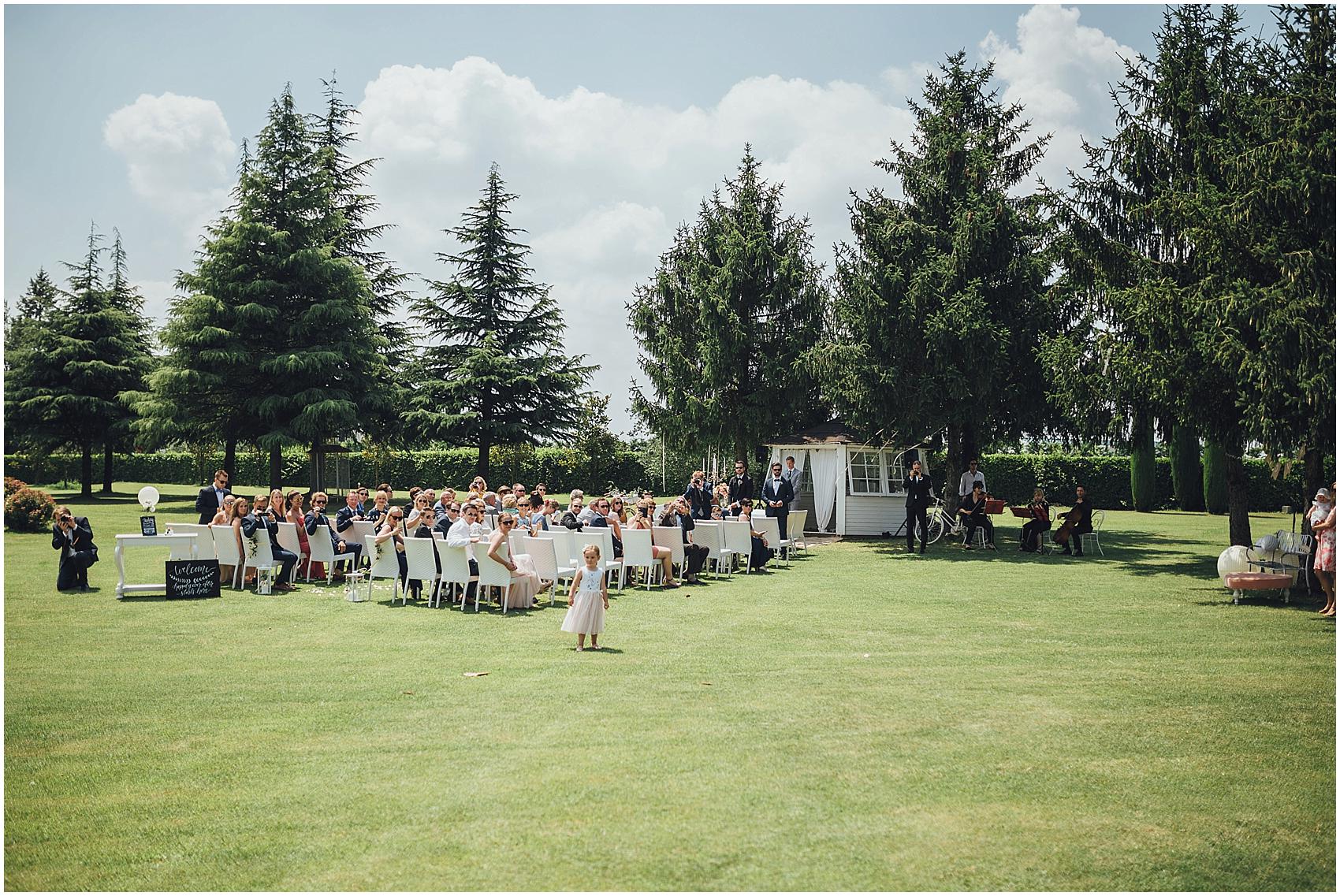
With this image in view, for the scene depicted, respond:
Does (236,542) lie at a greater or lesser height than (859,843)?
greater

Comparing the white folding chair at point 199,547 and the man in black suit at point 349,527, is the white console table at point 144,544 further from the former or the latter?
the man in black suit at point 349,527

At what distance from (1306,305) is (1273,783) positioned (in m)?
10.5

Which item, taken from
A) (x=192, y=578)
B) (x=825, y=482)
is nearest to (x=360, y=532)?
(x=192, y=578)

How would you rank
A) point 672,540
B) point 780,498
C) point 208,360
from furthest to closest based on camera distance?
point 208,360, point 780,498, point 672,540

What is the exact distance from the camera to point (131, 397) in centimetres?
3450

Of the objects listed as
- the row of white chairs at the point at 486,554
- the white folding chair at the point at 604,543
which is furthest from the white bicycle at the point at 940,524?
the white folding chair at the point at 604,543

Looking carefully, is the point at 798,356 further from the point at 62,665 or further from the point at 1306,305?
the point at 62,665

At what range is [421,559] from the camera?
43.1ft

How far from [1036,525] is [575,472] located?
928 inches

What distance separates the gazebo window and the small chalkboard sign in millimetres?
16273

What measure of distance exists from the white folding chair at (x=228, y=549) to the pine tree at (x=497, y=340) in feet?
71.2

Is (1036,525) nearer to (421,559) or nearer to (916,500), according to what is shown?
(916,500)

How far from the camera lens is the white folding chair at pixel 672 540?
1570 centimetres

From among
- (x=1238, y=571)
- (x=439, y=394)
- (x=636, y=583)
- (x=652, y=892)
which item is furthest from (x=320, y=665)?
(x=439, y=394)
